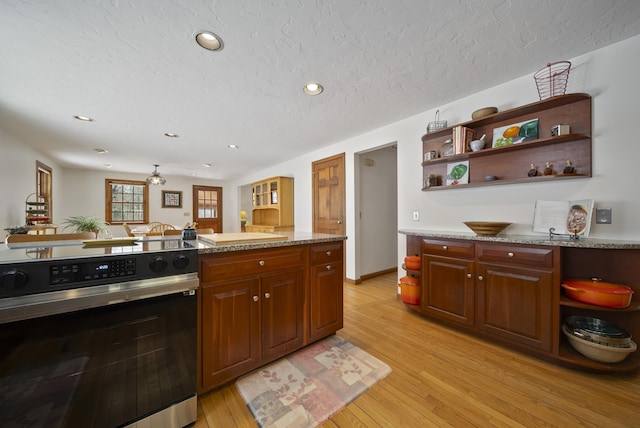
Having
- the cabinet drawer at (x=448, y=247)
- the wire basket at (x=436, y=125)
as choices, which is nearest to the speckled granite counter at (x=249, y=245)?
the cabinet drawer at (x=448, y=247)

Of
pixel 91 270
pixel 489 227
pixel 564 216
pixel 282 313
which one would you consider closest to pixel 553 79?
pixel 564 216

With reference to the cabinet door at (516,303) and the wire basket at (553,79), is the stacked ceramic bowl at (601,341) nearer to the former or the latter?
the cabinet door at (516,303)

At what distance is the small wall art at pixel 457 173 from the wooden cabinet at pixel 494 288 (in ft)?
2.34

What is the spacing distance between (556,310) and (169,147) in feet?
17.9

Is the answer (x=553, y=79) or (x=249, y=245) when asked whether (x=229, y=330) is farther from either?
(x=553, y=79)

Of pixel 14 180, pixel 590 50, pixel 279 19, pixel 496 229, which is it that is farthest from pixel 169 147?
pixel 590 50

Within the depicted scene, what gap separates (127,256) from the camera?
3.43ft

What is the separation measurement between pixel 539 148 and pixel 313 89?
2123 mm

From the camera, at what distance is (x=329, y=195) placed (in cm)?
418

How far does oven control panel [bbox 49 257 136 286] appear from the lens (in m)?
0.91

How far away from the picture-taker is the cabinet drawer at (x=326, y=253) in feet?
6.14

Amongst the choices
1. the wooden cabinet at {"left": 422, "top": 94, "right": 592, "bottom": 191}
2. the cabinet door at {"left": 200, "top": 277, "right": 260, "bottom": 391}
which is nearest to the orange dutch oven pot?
the wooden cabinet at {"left": 422, "top": 94, "right": 592, "bottom": 191}

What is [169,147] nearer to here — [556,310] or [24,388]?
[24,388]

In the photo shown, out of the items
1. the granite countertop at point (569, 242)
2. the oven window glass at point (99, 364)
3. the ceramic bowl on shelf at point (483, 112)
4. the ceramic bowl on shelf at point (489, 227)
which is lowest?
the oven window glass at point (99, 364)
